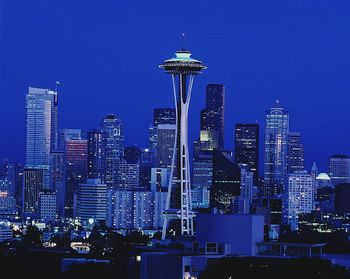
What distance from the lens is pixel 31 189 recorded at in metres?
80.2

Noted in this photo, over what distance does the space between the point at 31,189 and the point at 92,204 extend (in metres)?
4.90

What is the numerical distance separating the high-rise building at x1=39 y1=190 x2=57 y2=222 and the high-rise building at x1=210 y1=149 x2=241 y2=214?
7896 mm

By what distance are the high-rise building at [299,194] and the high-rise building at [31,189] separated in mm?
12285

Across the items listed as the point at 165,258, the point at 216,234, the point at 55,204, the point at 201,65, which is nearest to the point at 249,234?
the point at 216,234

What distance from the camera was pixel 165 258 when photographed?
2786 cm

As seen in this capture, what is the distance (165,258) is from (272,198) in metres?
38.9

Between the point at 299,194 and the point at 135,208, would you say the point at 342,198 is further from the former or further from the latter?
the point at 135,208

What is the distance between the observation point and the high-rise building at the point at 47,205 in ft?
252

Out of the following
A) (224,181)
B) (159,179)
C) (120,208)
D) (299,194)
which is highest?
(159,179)

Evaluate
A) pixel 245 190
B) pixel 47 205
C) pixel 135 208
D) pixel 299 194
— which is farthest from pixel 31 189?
pixel 299 194

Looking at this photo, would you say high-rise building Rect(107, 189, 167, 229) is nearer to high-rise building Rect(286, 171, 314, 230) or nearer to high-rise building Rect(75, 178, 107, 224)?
high-rise building Rect(75, 178, 107, 224)

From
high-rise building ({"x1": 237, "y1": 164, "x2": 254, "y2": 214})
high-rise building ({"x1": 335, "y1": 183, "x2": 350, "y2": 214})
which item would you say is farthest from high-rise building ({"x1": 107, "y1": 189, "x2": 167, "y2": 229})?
high-rise building ({"x1": 335, "y1": 183, "x2": 350, "y2": 214})

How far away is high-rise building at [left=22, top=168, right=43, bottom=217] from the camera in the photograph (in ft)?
260

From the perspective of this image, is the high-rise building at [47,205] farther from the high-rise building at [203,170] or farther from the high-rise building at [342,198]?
the high-rise building at [342,198]
